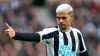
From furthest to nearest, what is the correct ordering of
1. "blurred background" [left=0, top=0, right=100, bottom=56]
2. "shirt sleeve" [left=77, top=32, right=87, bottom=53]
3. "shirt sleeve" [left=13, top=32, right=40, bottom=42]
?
"blurred background" [left=0, top=0, right=100, bottom=56] → "shirt sleeve" [left=77, top=32, right=87, bottom=53] → "shirt sleeve" [left=13, top=32, right=40, bottom=42]

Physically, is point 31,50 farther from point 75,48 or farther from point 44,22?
point 75,48

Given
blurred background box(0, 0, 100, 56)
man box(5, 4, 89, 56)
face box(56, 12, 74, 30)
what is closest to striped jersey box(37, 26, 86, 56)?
man box(5, 4, 89, 56)

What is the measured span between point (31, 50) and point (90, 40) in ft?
7.26

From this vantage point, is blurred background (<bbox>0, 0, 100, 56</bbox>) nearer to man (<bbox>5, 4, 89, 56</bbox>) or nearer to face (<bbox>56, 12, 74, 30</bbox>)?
man (<bbox>5, 4, 89, 56</bbox>)

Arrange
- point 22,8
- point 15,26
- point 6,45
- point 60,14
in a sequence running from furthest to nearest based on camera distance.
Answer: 1. point 22,8
2. point 15,26
3. point 6,45
4. point 60,14

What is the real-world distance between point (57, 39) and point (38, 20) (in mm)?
7038

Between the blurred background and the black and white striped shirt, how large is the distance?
4648 mm

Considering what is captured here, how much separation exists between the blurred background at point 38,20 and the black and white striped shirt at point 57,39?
15.2ft

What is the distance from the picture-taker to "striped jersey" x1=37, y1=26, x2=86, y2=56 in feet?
23.9

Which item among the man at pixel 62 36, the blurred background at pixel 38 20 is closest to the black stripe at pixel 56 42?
the man at pixel 62 36

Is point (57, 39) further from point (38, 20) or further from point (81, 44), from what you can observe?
point (38, 20)

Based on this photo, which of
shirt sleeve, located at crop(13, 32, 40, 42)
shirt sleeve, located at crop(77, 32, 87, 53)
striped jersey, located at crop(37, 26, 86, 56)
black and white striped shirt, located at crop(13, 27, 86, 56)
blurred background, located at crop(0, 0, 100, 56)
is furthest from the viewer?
blurred background, located at crop(0, 0, 100, 56)

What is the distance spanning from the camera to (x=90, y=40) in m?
14.1

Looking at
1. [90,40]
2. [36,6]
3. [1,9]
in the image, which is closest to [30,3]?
[36,6]
